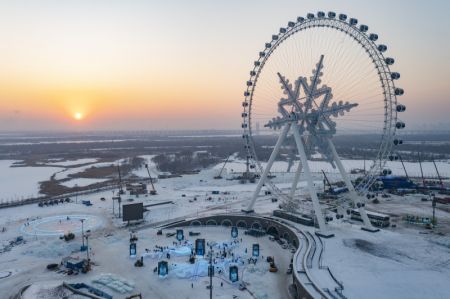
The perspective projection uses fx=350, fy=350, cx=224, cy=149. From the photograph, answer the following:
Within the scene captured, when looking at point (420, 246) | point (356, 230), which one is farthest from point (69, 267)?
point (420, 246)

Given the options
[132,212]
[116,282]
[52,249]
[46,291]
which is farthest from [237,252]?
[52,249]

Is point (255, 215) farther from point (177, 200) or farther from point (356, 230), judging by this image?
point (177, 200)

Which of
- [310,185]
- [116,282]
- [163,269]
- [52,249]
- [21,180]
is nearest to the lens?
[116,282]

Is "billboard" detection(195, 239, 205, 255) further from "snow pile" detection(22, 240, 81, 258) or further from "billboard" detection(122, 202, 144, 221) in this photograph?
"billboard" detection(122, 202, 144, 221)

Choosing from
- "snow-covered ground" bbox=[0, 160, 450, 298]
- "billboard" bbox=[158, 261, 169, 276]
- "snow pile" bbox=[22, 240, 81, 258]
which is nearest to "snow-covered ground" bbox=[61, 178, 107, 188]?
"snow-covered ground" bbox=[0, 160, 450, 298]

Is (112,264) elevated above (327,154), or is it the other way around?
(327,154)

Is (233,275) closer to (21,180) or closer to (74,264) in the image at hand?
(74,264)
